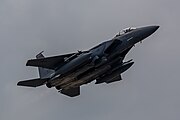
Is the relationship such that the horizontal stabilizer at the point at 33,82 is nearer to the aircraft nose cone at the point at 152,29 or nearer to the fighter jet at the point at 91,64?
the fighter jet at the point at 91,64

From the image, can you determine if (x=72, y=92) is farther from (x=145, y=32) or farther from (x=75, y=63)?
(x=145, y=32)

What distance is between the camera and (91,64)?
92875 millimetres

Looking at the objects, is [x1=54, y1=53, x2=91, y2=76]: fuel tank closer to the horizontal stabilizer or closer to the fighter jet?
the fighter jet

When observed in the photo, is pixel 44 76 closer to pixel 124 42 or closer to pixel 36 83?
pixel 36 83

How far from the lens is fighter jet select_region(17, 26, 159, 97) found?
9331 cm

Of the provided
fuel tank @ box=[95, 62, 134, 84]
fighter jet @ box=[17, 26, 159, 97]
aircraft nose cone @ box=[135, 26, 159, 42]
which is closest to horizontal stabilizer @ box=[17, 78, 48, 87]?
fighter jet @ box=[17, 26, 159, 97]

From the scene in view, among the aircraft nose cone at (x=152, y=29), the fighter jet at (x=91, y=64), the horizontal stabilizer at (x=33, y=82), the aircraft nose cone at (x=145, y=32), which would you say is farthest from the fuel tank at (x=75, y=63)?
the aircraft nose cone at (x=152, y=29)

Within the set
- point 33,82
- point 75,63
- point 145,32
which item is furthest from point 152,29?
point 33,82

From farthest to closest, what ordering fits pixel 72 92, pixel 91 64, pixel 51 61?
pixel 72 92 < pixel 51 61 < pixel 91 64

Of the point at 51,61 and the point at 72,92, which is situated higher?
the point at 51,61

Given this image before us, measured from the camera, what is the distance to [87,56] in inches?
3669

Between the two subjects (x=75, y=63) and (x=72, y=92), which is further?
(x=72, y=92)

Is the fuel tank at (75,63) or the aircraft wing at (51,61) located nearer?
the fuel tank at (75,63)

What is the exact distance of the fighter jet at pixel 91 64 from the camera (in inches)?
3674
